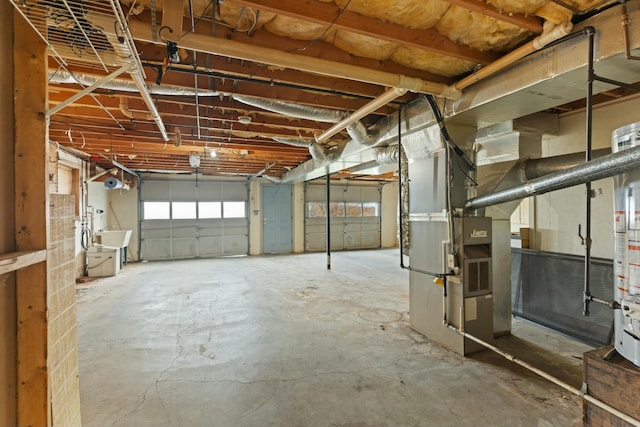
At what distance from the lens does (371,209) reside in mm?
10172

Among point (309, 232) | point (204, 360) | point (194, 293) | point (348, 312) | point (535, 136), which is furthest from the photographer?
point (309, 232)

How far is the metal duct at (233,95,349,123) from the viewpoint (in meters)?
2.73

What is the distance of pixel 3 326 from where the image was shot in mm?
1126

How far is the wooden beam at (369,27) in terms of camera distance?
1.49 metres

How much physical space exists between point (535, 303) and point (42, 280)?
14.4 ft

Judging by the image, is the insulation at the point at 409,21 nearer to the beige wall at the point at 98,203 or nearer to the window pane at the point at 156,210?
the beige wall at the point at 98,203

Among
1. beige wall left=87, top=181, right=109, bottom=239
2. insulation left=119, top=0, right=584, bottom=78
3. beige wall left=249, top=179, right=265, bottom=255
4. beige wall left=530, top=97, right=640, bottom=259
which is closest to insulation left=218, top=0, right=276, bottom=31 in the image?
insulation left=119, top=0, right=584, bottom=78

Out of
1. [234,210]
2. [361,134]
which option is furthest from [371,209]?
[361,134]

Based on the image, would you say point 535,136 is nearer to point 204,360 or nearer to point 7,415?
point 204,360

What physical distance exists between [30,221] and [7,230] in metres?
0.07

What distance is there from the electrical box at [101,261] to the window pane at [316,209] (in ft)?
17.4

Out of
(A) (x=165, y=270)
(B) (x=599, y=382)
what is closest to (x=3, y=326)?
(B) (x=599, y=382)

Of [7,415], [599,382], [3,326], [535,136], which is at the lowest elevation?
[7,415]

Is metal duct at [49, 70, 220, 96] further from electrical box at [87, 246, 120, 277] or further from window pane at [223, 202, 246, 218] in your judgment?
window pane at [223, 202, 246, 218]
